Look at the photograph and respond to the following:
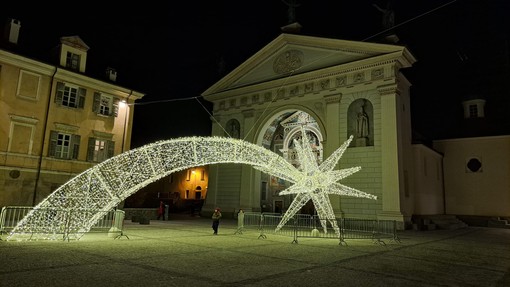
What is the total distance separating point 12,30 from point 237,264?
2511 cm

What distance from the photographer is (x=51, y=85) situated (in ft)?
85.2

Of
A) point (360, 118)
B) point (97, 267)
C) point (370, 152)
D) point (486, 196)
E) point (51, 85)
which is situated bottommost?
point (97, 267)

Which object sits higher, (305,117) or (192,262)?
(305,117)

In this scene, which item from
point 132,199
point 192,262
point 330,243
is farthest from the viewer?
point 132,199

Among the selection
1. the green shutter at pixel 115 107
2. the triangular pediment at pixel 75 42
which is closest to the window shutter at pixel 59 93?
the triangular pediment at pixel 75 42

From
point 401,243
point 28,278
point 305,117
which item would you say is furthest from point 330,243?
point 305,117

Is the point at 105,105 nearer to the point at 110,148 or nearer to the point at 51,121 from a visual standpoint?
the point at 110,148

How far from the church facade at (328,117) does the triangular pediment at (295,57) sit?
0.26 ft

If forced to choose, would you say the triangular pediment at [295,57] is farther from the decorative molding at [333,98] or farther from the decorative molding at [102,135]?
the decorative molding at [102,135]

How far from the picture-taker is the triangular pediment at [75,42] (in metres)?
26.9

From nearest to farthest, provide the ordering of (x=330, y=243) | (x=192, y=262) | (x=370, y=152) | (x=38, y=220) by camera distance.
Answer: (x=192, y=262), (x=38, y=220), (x=330, y=243), (x=370, y=152)

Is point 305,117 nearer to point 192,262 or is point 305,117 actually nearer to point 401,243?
point 401,243

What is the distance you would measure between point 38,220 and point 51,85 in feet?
50.6

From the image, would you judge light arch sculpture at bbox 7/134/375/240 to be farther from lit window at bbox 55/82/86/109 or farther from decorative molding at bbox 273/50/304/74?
decorative molding at bbox 273/50/304/74
